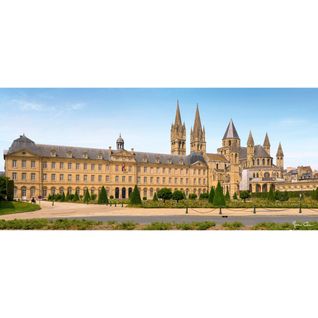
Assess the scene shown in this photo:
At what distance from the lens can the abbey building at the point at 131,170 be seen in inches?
Answer: 1358

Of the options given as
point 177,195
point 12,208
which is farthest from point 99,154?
point 12,208

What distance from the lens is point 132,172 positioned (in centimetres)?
4384

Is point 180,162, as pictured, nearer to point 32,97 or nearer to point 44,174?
point 44,174

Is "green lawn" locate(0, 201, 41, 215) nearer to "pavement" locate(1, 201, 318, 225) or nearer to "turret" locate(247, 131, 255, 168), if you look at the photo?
"pavement" locate(1, 201, 318, 225)

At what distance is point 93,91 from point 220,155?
43.6 metres

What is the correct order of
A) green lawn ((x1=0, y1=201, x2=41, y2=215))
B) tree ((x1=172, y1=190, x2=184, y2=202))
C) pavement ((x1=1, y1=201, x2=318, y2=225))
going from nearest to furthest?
pavement ((x1=1, y1=201, x2=318, y2=225)), green lawn ((x1=0, y1=201, x2=41, y2=215)), tree ((x1=172, y1=190, x2=184, y2=202))

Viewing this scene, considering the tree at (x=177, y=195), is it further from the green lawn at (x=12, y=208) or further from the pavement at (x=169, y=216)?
the green lawn at (x=12, y=208)

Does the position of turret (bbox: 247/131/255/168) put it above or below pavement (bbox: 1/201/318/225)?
above

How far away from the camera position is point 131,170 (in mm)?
43781

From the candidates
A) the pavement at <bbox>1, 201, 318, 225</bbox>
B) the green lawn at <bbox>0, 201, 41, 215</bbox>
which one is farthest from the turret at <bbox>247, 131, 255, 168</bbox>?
the green lawn at <bbox>0, 201, 41, 215</bbox>

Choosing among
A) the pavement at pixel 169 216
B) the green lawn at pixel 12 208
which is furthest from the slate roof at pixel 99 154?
the pavement at pixel 169 216

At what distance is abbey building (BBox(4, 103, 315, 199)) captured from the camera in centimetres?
3450

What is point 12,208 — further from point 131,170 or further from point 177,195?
point 131,170
